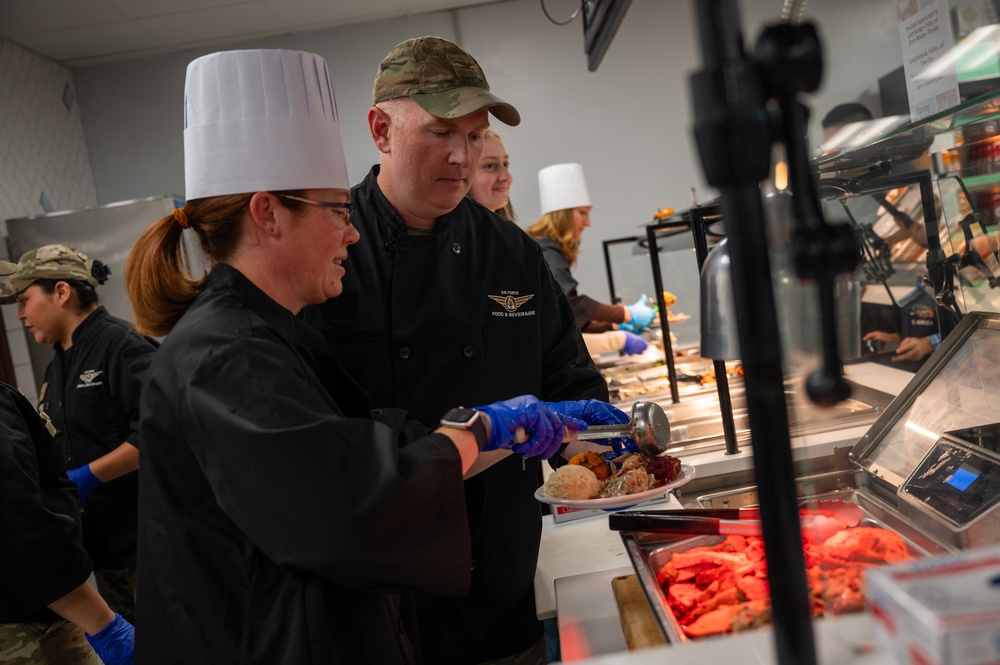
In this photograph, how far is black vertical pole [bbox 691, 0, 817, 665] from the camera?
0.51 metres

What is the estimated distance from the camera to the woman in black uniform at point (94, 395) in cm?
309

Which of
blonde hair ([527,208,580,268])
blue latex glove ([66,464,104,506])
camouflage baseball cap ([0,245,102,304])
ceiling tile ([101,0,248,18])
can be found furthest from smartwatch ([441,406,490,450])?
ceiling tile ([101,0,248,18])

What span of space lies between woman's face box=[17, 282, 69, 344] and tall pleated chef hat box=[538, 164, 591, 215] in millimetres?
2574

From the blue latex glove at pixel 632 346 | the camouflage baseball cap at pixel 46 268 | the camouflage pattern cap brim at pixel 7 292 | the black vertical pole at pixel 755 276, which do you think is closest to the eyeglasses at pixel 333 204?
the black vertical pole at pixel 755 276

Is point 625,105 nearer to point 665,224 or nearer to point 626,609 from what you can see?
point 665,224

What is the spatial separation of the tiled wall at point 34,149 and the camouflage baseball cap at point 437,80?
4.03m

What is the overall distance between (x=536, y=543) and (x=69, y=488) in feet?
4.95

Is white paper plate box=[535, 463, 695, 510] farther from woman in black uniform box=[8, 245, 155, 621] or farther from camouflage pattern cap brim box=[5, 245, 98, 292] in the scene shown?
camouflage pattern cap brim box=[5, 245, 98, 292]

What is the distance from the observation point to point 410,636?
1524 mm

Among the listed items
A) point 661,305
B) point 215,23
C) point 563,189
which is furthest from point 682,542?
point 215,23

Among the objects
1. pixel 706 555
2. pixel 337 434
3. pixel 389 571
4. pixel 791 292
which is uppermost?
pixel 791 292

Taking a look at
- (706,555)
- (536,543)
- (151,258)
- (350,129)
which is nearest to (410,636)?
(536,543)

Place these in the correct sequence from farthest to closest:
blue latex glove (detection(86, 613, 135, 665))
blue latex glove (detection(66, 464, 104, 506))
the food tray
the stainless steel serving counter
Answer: blue latex glove (detection(66, 464, 104, 506)), blue latex glove (detection(86, 613, 135, 665)), the food tray, the stainless steel serving counter

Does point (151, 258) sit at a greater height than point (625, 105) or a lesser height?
lesser
